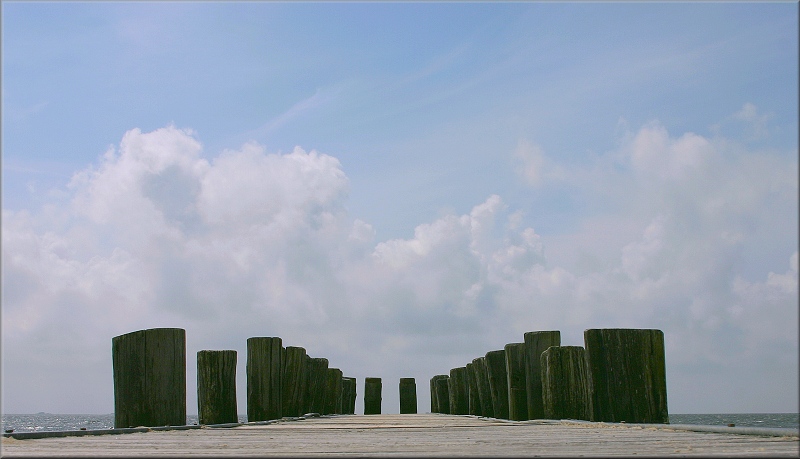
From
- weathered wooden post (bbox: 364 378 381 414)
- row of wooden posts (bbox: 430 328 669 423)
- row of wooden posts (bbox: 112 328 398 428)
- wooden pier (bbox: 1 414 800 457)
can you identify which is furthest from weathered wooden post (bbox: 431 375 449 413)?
wooden pier (bbox: 1 414 800 457)

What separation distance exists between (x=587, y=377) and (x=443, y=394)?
16.0 m

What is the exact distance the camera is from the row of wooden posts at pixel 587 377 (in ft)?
22.6

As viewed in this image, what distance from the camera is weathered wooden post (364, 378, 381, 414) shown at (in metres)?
23.8

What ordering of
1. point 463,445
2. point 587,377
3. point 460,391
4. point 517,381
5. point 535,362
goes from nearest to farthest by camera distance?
1. point 463,445
2. point 587,377
3. point 535,362
4. point 517,381
5. point 460,391

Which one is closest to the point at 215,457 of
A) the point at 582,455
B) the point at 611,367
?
the point at 582,455

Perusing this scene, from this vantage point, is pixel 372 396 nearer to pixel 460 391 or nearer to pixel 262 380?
pixel 460 391

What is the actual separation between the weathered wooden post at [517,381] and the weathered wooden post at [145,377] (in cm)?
446

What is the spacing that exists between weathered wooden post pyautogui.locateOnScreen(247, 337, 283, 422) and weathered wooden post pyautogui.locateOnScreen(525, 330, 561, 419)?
359 cm

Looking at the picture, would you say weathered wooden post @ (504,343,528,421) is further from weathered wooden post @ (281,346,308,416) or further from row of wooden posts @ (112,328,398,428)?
weathered wooden post @ (281,346,308,416)

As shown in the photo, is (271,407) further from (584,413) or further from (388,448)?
(388,448)

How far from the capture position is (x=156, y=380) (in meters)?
6.99

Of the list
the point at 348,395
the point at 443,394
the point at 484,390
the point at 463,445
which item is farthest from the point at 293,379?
the point at 348,395

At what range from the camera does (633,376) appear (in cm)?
691

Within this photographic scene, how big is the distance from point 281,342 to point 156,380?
4.64m
